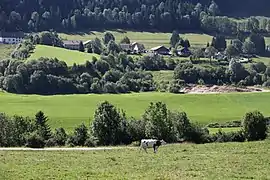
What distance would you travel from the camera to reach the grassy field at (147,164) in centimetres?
3089

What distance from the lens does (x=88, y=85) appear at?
485 feet

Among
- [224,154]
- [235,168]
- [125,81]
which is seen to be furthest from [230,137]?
[125,81]

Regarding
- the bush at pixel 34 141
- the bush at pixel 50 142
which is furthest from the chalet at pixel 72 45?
the bush at pixel 34 141

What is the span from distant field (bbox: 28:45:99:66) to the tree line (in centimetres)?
9747

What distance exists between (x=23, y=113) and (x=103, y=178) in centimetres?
6755

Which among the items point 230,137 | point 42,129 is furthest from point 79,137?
point 230,137

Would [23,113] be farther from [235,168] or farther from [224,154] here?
[235,168]

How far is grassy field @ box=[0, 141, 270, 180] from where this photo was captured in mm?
30894

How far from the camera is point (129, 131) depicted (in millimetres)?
61875

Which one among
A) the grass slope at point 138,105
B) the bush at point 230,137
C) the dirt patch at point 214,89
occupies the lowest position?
the dirt patch at point 214,89

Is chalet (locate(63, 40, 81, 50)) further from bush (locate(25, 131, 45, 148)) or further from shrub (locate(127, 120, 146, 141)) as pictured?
bush (locate(25, 131, 45, 148))

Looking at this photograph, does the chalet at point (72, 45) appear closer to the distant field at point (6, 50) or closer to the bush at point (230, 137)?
the distant field at point (6, 50)

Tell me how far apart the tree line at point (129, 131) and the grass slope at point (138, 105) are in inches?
947

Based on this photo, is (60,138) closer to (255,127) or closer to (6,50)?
(255,127)
